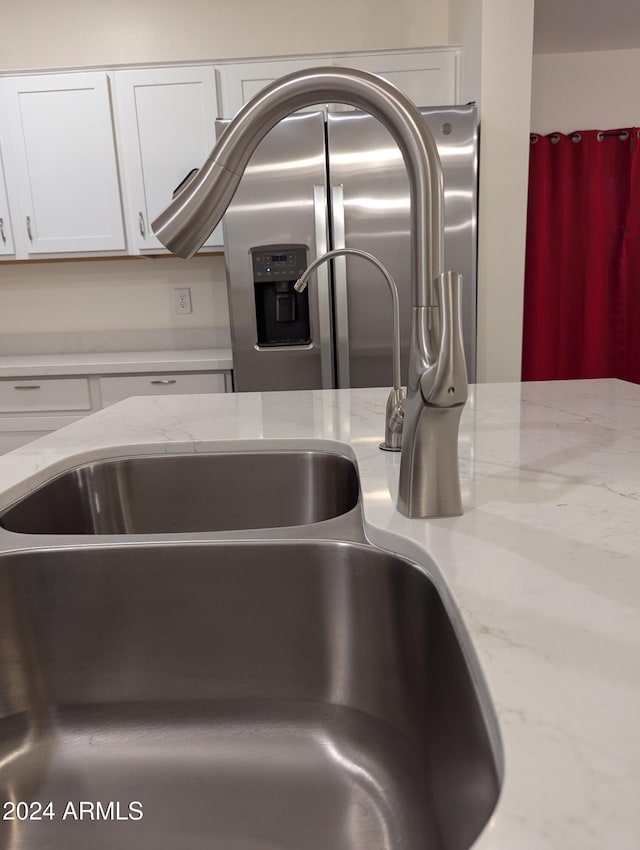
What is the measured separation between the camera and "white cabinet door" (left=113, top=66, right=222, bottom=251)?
9.15 ft

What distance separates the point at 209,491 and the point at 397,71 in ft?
8.02

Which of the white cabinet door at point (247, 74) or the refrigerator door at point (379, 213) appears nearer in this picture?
the refrigerator door at point (379, 213)

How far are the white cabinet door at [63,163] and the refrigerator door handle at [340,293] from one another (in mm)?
1093

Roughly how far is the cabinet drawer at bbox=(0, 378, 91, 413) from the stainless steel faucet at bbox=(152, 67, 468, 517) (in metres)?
2.45

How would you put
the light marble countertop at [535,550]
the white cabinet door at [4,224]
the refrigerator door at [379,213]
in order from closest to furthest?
the light marble countertop at [535,550], the refrigerator door at [379,213], the white cabinet door at [4,224]

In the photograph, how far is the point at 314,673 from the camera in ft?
2.39

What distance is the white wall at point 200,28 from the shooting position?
3.12 metres

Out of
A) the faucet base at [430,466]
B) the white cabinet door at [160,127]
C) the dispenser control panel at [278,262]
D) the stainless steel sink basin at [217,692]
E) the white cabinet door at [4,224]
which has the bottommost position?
the stainless steel sink basin at [217,692]

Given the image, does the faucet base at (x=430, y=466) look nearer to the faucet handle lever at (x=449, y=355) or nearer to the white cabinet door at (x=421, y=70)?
the faucet handle lever at (x=449, y=355)

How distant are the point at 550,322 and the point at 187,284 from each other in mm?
2049

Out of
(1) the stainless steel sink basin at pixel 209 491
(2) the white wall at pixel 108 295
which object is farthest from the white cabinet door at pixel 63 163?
(1) the stainless steel sink basin at pixel 209 491

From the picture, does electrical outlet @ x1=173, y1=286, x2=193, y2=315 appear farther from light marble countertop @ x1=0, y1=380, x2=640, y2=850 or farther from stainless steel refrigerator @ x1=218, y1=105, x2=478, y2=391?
light marble countertop @ x1=0, y1=380, x2=640, y2=850

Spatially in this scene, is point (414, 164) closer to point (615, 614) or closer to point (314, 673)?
point (615, 614)

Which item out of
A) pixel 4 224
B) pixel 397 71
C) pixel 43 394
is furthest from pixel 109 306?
pixel 397 71
